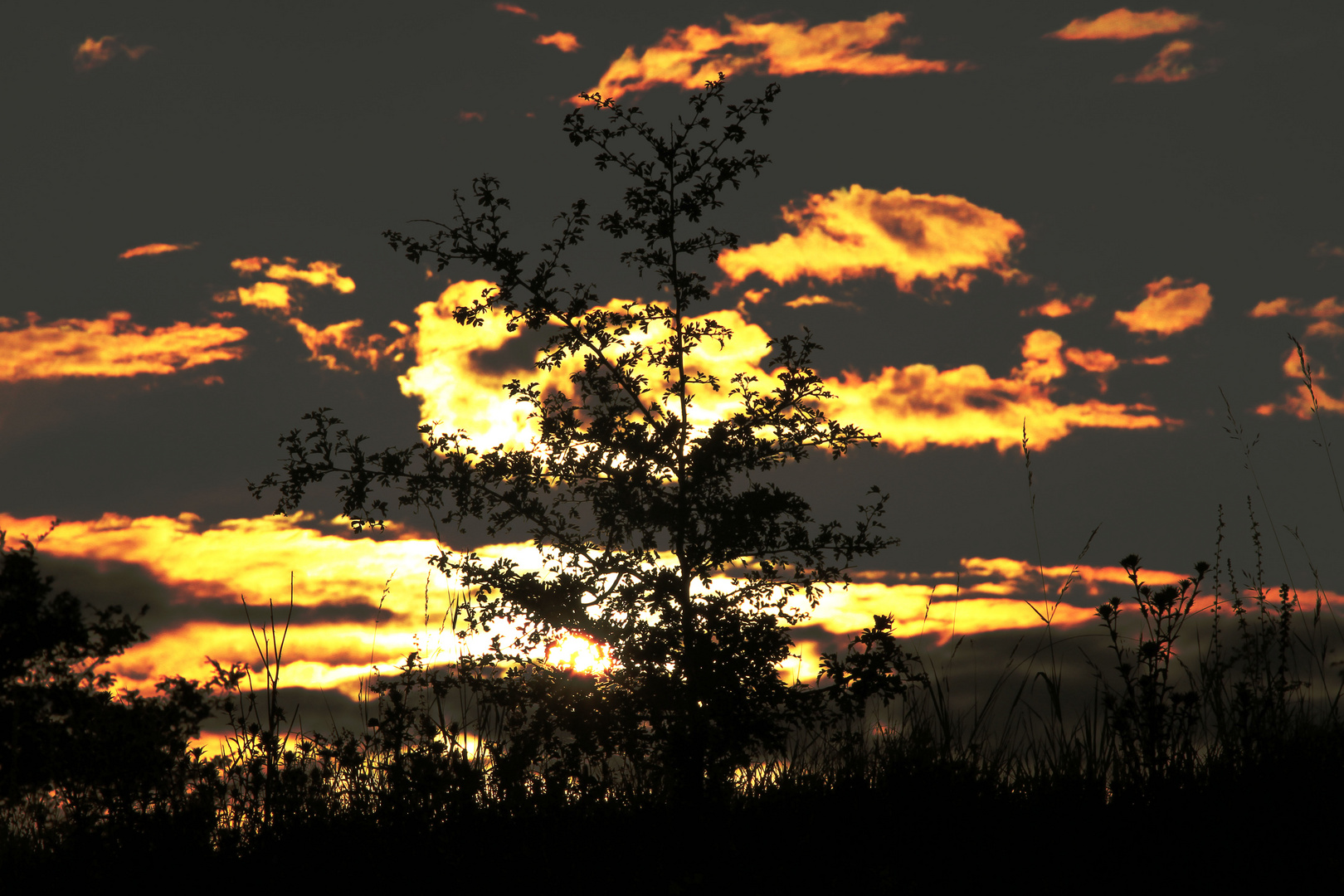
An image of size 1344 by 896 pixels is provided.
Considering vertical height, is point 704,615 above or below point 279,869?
above

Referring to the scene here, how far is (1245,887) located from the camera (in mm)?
3441

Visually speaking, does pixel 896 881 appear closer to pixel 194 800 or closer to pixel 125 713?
pixel 194 800

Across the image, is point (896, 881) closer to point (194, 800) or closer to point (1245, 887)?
point (1245, 887)

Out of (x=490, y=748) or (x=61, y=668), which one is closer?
(x=490, y=748)

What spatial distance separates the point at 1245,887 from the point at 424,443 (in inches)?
Result: 317

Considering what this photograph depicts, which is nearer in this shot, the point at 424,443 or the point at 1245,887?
the point at 1245,887

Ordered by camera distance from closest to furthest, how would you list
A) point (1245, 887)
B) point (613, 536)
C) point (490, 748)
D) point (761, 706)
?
point (1245, 887) → point (490, 748) → point (761, 706) → point (613, 536)

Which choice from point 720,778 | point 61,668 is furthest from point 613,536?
point 61,668

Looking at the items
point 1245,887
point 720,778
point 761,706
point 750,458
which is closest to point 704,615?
point 761,706

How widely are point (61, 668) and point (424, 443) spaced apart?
49.9 ft

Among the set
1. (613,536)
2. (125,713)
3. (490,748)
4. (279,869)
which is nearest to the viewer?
(279,869)

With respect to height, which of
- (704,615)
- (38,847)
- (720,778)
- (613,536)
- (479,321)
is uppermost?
(479,321)

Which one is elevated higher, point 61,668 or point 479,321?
point 479,321

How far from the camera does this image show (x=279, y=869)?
4.56m
